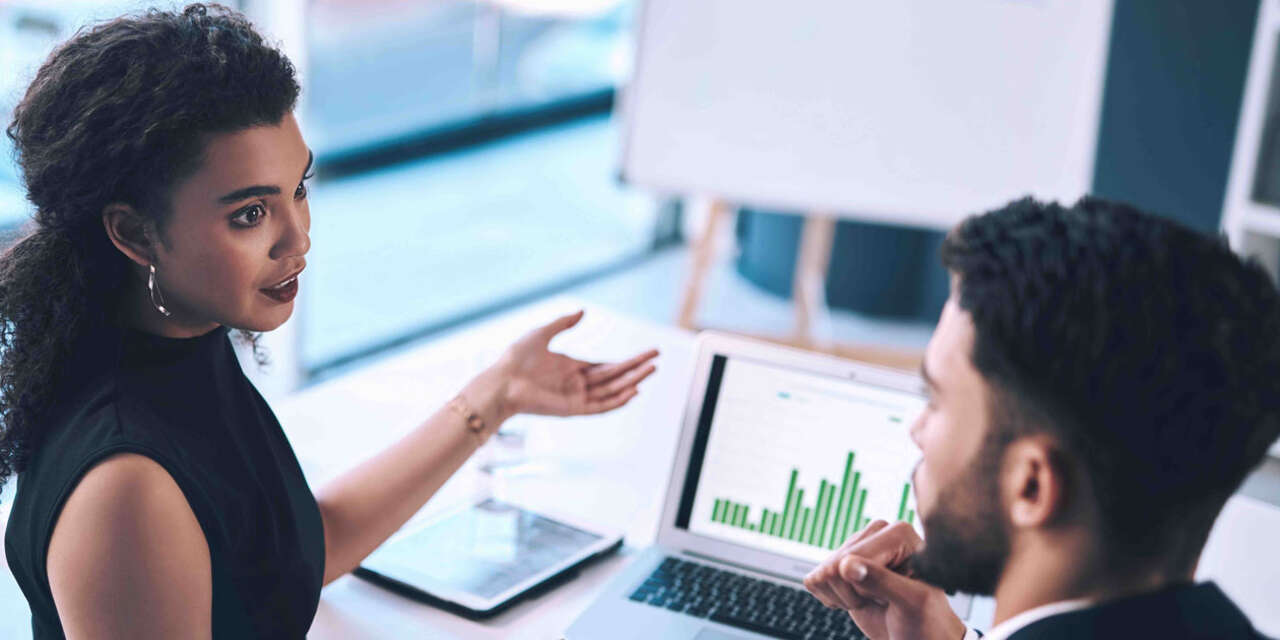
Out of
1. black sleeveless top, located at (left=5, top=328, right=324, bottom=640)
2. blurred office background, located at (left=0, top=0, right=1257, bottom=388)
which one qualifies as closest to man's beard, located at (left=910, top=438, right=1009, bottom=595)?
black sleeveless top, located at (left=5, top=328, right=324, bottom=640)

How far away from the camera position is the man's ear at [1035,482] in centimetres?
85

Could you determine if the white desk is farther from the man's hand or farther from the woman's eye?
the woman's eye

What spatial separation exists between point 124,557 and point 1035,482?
0.72 meters

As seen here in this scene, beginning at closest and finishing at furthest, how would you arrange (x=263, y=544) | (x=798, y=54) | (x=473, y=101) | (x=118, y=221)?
(x=118, y=221) → (x=263, y=544) → (x=798, y=54) → (x=473, y=101)

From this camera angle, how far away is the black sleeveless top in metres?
1.04

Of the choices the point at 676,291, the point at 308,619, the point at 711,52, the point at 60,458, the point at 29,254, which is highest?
the point at 711,52

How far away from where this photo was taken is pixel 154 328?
1117 millimetres

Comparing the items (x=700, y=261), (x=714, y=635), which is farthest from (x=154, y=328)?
(x=700, y=261)

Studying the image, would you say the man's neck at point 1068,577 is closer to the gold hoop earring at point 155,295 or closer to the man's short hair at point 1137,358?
the man's short hair at point 1137,358

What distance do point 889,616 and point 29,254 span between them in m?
0.85

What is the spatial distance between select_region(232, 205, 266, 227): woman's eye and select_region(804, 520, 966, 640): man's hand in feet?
1.97

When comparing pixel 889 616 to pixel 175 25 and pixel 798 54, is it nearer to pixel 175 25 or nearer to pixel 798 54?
pixel 175 25

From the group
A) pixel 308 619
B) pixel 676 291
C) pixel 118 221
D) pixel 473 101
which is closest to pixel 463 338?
pixel 308 619

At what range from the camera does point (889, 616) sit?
112 centimetres
